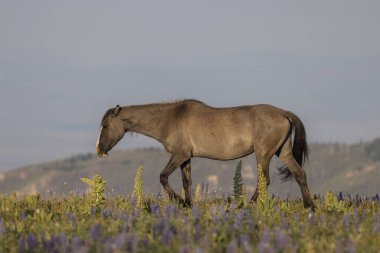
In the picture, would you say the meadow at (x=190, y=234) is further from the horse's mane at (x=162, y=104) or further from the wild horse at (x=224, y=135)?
the horse's mane at (x=162, y=104)

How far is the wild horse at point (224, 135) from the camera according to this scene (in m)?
16.1

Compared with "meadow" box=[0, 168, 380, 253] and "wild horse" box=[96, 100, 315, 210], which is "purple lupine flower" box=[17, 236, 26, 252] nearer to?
"meadow" box=[0, 168, 380, 253]

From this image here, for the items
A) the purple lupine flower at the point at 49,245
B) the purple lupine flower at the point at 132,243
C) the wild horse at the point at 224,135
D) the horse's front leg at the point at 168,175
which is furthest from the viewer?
the wild horse at the point at 224,135

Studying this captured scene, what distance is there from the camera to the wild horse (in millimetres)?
16109

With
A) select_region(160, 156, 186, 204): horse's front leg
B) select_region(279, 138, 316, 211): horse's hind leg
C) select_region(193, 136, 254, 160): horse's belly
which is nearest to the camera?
select_region(160, 156, 186, 204): horse's front leg

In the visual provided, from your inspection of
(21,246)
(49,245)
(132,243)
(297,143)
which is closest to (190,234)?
(132,243)

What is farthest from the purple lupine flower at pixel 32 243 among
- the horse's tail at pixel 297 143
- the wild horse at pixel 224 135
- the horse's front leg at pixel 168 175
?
the horse's tail at pixel 297 143

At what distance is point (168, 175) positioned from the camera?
52.6 feet

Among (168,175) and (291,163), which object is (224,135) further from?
(291,163)

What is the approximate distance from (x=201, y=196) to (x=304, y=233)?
855 centimetres

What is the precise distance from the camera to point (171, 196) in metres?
15.8

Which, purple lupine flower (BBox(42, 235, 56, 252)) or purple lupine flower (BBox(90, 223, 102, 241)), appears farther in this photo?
purple lupine flower (BBox(90, 223, 102, 241))

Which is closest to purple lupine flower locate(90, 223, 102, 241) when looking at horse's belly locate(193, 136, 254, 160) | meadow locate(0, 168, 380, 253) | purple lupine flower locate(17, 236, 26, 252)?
meadow locate(0, 168, 380, 253)

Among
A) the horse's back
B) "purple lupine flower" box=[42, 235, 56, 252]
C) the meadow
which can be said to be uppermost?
the horse's back
